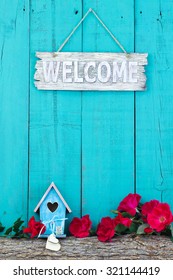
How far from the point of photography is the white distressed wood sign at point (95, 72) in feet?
5.69

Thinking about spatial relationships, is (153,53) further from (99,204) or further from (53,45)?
(99,204)

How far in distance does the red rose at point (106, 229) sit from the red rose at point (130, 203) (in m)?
0.06

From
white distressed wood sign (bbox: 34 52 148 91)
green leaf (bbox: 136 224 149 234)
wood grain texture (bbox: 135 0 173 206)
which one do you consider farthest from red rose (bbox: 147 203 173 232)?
white distressed wood sign (bbox: 34 52 148 91)

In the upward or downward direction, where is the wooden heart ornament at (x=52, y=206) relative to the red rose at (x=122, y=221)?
upward

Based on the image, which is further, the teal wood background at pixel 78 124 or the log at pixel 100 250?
the teal wood background at pixel 78 124

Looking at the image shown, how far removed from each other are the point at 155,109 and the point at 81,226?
1.48 feet

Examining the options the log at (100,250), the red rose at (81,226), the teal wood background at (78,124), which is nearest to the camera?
the log at (100,250)

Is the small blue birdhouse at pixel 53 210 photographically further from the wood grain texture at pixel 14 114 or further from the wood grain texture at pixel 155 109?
the wood grain texture at pixel 155 109

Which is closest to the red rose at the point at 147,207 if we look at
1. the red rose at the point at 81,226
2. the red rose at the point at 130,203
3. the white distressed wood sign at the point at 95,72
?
the red rose at the point at 130,203

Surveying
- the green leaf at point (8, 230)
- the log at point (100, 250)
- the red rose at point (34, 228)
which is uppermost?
the red rose at point (34, 228)

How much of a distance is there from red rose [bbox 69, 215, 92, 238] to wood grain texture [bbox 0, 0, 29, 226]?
17 cm

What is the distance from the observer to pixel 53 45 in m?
1.75

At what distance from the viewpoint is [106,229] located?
5.27 feet
